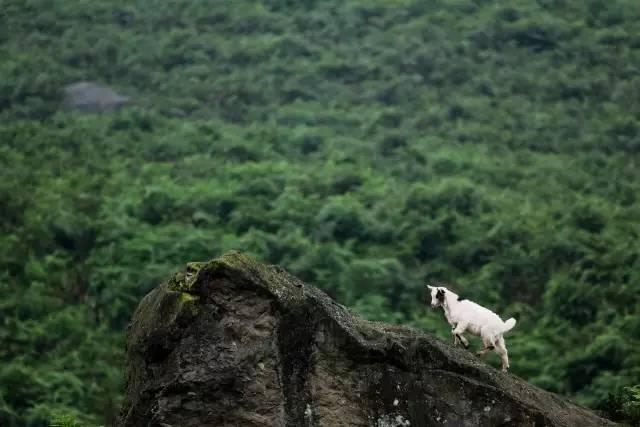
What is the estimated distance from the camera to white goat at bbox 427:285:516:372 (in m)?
8.47

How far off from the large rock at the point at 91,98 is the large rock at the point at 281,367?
93.6 feet

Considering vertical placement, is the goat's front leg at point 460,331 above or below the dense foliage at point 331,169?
above

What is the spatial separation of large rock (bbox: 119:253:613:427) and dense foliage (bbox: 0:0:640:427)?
10788 mm

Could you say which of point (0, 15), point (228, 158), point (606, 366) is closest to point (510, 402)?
point (606, 366)

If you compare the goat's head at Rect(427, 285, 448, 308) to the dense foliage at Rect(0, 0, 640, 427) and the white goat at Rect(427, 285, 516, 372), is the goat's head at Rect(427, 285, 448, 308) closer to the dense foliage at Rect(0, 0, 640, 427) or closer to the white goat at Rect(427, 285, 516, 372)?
the white goat at Rect(427, 285, 516, 372)

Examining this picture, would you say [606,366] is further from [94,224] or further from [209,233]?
Result: [94,224]

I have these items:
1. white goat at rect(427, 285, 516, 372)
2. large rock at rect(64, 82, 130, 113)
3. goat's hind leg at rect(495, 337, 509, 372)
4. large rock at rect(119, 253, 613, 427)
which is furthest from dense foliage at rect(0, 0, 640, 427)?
large rock at rect(119, 253, 613, 427)

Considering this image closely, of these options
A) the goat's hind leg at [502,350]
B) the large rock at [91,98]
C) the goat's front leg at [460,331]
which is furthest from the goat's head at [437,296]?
the large rock at [91,98]

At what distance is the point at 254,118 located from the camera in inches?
1380

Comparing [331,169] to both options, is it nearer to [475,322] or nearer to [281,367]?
[475,322]

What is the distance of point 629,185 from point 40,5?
26.6 metres

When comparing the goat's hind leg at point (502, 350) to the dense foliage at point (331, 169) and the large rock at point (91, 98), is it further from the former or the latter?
the large rock at point (91, 98)

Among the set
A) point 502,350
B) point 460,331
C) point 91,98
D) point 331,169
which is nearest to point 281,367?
point 460,331

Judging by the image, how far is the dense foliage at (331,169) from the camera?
21375mm
